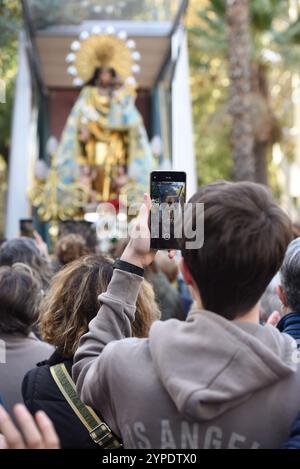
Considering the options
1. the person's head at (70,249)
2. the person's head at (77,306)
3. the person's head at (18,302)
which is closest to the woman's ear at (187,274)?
the person's head at (77,306)

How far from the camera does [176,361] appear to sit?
177 centimetres

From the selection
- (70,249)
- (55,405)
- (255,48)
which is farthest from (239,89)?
(55,405)

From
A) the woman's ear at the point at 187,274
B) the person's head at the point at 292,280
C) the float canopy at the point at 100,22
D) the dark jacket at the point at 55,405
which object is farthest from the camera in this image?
the float canopy at the point at 100,22

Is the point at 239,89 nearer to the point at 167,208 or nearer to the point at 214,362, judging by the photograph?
the point at 167,208

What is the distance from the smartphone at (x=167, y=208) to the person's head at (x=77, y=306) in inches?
19.9

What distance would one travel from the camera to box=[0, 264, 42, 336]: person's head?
133 inches

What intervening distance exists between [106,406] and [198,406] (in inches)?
14.9

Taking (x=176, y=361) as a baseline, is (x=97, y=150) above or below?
above

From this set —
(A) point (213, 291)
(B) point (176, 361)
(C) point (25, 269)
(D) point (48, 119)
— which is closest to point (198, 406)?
(B) point (176, 361)

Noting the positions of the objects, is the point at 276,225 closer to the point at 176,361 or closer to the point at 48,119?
the point at 176,361

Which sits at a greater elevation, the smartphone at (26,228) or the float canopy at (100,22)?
the float canopy at (100,22)

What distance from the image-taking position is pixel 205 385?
5.65 feet

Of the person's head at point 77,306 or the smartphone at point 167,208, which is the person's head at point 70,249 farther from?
the smartphone at point 167,208

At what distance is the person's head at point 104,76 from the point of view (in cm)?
1518
